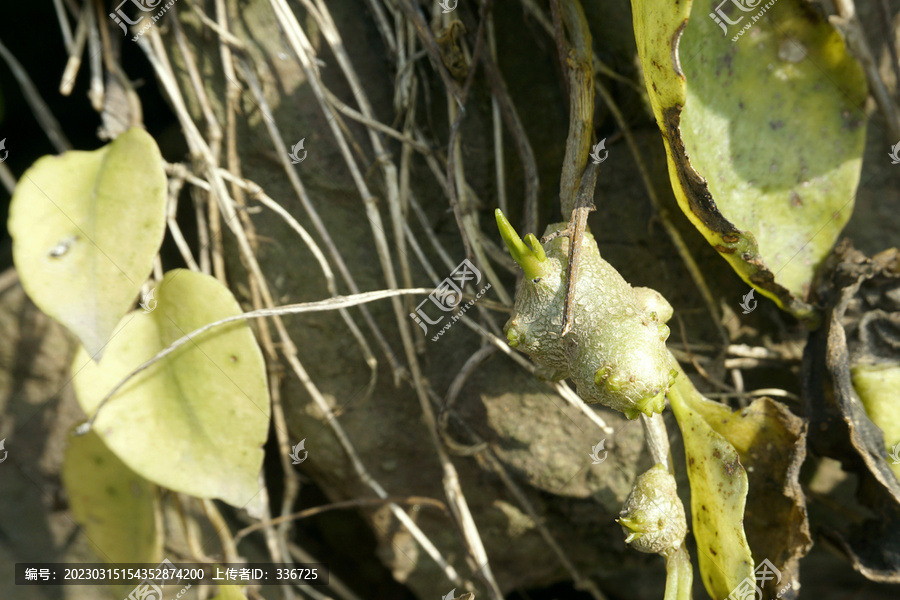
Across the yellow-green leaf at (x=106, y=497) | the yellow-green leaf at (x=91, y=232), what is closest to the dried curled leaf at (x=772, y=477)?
the yellow-green leaf at (x=91, y=232)

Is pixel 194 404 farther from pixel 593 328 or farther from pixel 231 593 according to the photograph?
pixel 593 328

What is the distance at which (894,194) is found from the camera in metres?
0.83

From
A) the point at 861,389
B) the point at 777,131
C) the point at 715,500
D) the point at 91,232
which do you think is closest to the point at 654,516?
the point at 715,500

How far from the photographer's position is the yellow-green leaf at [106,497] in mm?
885

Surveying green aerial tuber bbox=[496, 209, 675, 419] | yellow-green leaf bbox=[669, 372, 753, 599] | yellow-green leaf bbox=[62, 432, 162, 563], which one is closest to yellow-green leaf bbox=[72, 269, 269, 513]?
yellow-green leaf bbox=[62, 432, 162, 563]

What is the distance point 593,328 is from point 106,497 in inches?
31.8

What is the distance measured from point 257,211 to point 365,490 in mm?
471

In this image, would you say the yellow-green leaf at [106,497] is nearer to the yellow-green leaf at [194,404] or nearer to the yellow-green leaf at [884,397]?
the yellow-green leaf at [194,404]

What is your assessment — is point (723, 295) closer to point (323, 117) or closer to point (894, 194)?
point (894, 194)

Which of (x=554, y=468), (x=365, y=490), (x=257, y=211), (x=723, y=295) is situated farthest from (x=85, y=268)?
(x=723, y=295)

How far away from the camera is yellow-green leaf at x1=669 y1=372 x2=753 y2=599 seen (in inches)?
22.6

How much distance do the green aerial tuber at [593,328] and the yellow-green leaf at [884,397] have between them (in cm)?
29

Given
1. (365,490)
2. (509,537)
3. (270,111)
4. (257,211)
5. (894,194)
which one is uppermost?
(270,111)

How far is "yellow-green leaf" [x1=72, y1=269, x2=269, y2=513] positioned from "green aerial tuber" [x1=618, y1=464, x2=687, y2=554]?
0.43 m
